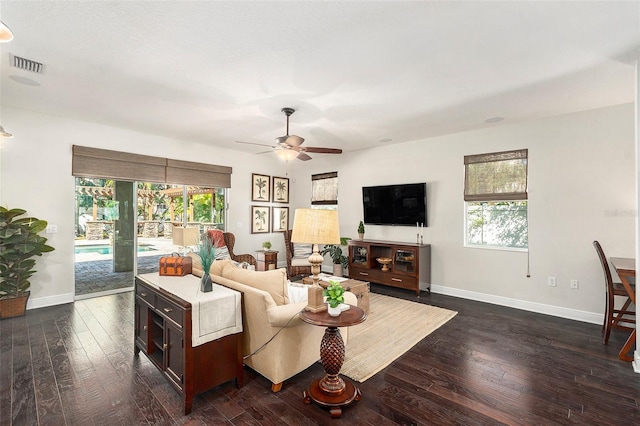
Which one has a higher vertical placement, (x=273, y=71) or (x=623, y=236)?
(x=273, y=71)

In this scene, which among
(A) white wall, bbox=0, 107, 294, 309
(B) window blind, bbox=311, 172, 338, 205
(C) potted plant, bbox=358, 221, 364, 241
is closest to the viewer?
(A) white wall, bbox=0, 107, 294, 309

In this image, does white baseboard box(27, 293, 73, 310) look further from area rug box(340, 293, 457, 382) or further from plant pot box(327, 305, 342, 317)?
plant pot box(327, 305, 342, 317)

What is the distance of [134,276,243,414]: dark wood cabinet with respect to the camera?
6.66 ft

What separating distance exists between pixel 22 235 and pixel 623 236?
7.71 meters

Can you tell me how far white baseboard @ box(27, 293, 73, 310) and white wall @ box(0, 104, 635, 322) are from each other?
2 centimetres

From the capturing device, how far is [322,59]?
266 cm

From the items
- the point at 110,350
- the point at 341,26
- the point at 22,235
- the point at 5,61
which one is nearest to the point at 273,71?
the point at 341,26

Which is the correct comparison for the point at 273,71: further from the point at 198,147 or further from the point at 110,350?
the point at 198,147

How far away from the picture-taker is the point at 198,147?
5.94 m

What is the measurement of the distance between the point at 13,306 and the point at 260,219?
4.27 metres

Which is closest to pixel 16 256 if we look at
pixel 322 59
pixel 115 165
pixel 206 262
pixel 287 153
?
pixel 115 165

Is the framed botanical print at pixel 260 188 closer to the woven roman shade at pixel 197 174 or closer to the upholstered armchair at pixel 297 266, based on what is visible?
the woven roman shade at pixel 197 174

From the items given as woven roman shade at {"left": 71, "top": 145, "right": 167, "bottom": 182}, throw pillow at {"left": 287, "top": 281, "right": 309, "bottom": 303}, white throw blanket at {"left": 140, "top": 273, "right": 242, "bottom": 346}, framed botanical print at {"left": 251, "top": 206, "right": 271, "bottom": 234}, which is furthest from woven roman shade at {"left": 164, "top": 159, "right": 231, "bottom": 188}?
throw pillow at {"left": 287, "top": 281, "right": 309, "bottom": 303}

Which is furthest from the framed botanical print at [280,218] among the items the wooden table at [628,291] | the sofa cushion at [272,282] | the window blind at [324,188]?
the wooden table at [628,291]
